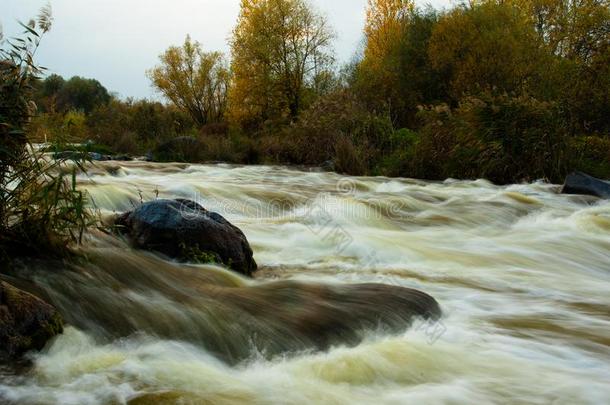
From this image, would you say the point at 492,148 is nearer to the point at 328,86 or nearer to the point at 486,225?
the point at 486,225

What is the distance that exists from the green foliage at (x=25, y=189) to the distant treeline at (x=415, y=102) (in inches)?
7.4

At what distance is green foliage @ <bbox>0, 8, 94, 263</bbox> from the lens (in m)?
3.77

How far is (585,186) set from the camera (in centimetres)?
1137

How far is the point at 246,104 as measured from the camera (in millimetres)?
30750

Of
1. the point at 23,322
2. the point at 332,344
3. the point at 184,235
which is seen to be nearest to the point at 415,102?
the point at 184,235

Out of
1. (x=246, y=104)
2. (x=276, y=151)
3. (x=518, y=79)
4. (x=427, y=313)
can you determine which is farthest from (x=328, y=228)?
(x=246, y=104)

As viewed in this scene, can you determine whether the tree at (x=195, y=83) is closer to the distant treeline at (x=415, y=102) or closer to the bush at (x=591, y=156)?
the distant treeline at (x=415, y=102)

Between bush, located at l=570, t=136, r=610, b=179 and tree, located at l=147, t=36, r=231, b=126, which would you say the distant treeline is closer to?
bush, located at l=570, t=136, r=610, b=179

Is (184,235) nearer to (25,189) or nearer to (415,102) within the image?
(25,189)

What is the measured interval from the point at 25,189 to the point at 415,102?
21386 millimetres

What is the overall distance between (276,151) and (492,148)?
772 cm

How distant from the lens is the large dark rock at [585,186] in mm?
11017

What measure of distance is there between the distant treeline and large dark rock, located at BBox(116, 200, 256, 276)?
1.00 metres

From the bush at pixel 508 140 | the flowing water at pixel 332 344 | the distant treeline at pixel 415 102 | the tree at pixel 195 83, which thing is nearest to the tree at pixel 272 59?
the distant treeline at pixel 415 102
